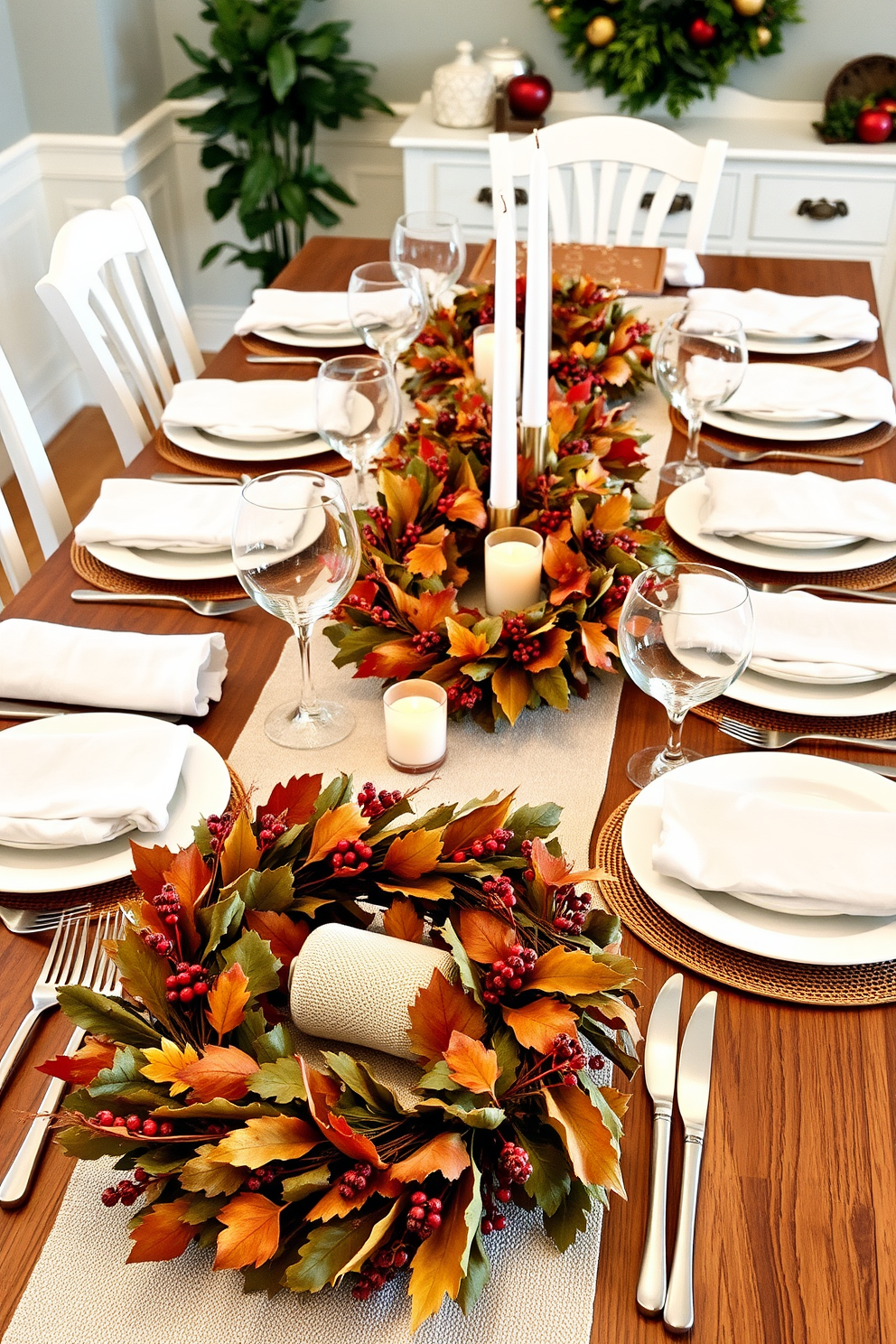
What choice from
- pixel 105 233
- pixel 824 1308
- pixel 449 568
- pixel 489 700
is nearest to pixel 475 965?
pixel 824 1308

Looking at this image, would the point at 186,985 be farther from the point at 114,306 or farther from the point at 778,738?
the point at 114,306

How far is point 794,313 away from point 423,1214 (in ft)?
5.42

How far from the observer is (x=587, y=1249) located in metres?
0.69

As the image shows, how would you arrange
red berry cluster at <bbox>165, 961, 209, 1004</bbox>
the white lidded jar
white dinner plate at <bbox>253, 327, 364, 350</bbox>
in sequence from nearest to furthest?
1. red berry cluster at <bbox>165, 961, 209, 1004</bbox>
2. white dinner plate at <bbox>253, 327, 364, 350</bbox>
3. the white lidded jar

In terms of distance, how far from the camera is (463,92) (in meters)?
3.31

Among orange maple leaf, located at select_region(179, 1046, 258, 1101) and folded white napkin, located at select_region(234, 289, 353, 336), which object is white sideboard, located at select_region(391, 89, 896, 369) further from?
orange maple leaf, located at select_region(179, 1046, 258, 1101)

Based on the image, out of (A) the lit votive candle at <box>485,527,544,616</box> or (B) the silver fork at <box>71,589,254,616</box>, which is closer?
(A) the lit votive candle at <box>485,527,544,616</box>

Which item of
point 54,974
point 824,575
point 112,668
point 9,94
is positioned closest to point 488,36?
point 9,94

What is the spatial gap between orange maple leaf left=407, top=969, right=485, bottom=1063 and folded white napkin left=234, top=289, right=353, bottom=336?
143 centimetres

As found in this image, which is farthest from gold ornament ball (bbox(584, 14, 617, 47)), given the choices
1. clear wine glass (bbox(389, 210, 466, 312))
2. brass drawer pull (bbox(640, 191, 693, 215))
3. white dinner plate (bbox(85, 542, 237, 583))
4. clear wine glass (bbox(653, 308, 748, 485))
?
white dinner plate (bbox(85, 542, 237, 583))

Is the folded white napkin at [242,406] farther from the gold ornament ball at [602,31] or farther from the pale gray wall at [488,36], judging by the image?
the pale gray wall at [488,36]

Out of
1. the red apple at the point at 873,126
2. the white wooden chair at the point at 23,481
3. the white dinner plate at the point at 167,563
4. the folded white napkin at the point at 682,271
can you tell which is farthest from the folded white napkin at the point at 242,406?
the red apple at the point at 873,126

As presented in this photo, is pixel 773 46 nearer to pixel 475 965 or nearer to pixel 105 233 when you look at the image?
pixel 105 233

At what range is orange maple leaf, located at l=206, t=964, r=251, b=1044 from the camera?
71 cm
